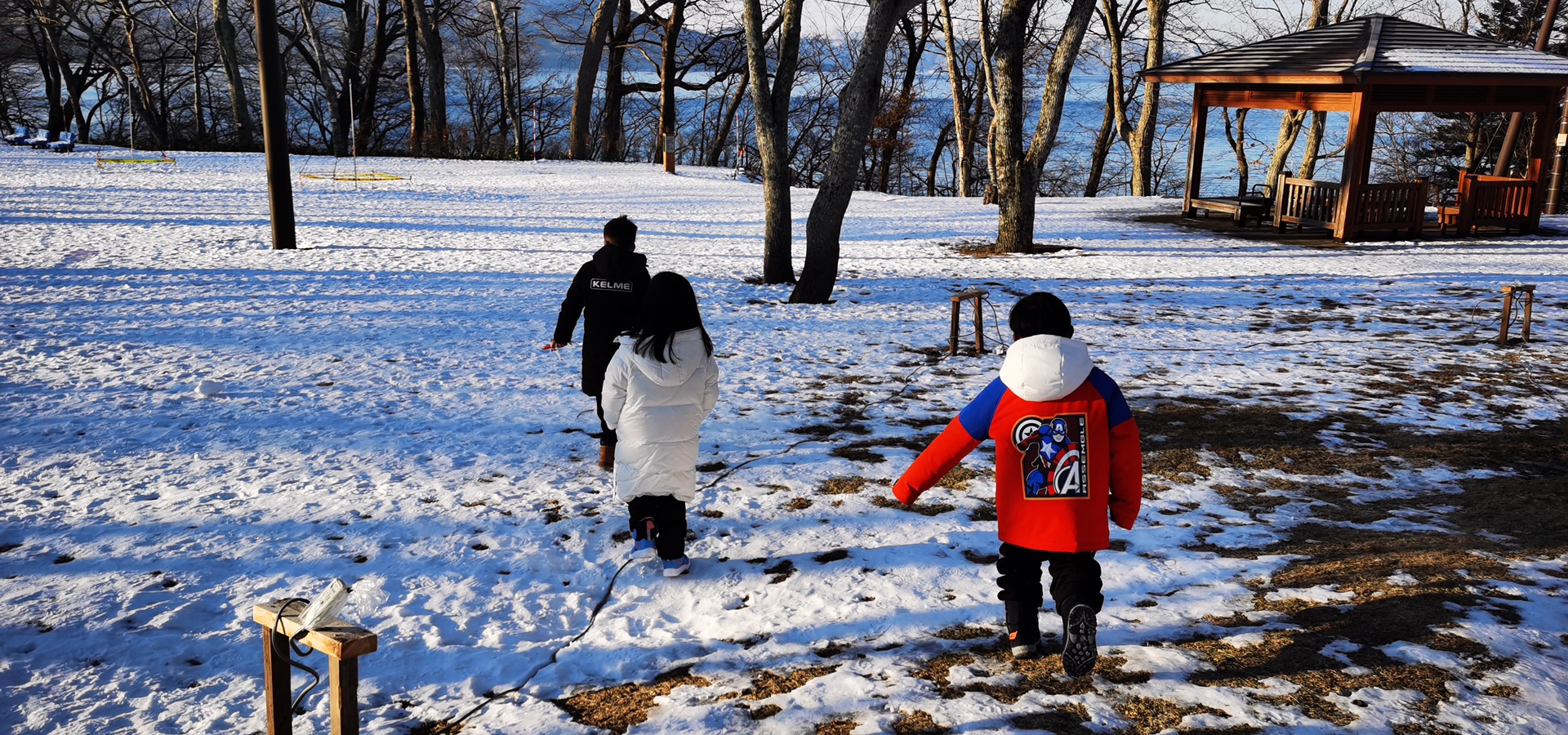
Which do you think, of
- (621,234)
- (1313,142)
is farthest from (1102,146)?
(621,234)

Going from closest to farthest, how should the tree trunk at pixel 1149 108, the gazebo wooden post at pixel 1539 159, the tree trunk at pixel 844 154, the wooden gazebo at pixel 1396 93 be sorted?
the tree trunk at pixel 844 154 < the wooden gazebo at pixel 1396 93 < the gazebo wooden post at pixel 1539 159 < the tree trunk at pixel 1149 108

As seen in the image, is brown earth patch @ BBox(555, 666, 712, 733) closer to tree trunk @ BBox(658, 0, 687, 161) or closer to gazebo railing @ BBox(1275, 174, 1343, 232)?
gazebo railing @ BBox(1275, 174, 1343, 232)

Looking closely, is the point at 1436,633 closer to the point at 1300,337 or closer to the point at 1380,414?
the point at 1380,414

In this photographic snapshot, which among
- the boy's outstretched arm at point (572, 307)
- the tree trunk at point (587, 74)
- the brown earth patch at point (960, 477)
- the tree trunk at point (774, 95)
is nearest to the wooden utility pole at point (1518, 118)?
the tree trunk at point (774, 95)

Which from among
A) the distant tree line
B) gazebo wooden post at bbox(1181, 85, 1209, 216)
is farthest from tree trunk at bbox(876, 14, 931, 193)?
gazebo wooden post at bbox(1181, 85, 1209, 216)

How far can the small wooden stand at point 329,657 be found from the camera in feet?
7.94

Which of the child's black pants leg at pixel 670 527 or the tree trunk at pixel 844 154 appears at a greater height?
the tree trunk at pixel 844 154

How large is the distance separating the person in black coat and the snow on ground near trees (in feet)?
2.46

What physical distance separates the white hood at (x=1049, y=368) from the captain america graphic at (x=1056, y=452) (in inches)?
3.7

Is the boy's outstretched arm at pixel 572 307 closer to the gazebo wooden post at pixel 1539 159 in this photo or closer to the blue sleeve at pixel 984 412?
the blue sleeve at pixel 984 412

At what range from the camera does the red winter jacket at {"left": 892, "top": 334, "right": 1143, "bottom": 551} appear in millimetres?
3336

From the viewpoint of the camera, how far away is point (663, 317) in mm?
4273

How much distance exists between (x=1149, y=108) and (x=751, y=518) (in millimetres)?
26287

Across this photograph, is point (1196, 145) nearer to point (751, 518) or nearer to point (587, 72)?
point (751, 518)
